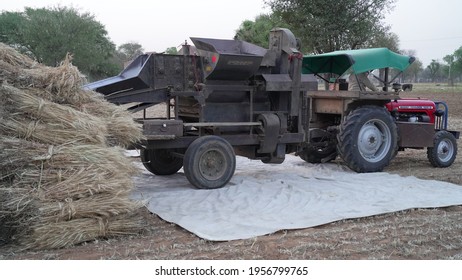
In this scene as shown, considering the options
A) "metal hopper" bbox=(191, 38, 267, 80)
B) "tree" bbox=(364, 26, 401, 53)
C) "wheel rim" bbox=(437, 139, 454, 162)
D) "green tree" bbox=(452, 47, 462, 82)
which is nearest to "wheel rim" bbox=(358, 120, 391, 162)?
"wheel rim" bbox=(437, 139, 454, 162)

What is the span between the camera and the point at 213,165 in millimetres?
7543

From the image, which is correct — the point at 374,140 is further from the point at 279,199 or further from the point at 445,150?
the point at 279,199

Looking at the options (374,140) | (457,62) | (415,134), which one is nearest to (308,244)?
(374,140)

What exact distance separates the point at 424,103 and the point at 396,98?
4.45ft

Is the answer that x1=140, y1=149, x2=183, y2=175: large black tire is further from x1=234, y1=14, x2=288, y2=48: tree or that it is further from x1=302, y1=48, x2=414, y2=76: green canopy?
x1=234, y1=14, x2=288, y2=48: tree

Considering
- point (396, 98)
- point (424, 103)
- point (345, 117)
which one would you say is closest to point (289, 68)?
point (345, 117)

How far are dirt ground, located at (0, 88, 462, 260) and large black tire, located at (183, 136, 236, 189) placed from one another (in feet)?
4.22

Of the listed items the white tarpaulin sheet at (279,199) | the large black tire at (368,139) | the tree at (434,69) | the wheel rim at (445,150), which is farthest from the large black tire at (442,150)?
the tree at (434,69)

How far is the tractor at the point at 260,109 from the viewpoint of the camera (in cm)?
736

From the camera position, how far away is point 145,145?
23.4 ft

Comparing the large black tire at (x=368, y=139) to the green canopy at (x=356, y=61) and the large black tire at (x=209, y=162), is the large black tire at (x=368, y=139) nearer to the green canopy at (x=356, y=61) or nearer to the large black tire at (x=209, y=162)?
the green canopy at (x=356, y=61)

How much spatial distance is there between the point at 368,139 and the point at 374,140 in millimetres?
161

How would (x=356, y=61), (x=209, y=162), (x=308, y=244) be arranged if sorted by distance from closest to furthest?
(x=308, y=244) < (x=209, y=162) < (x=356, y=61)

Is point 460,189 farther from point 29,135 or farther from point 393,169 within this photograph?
point 29,135
